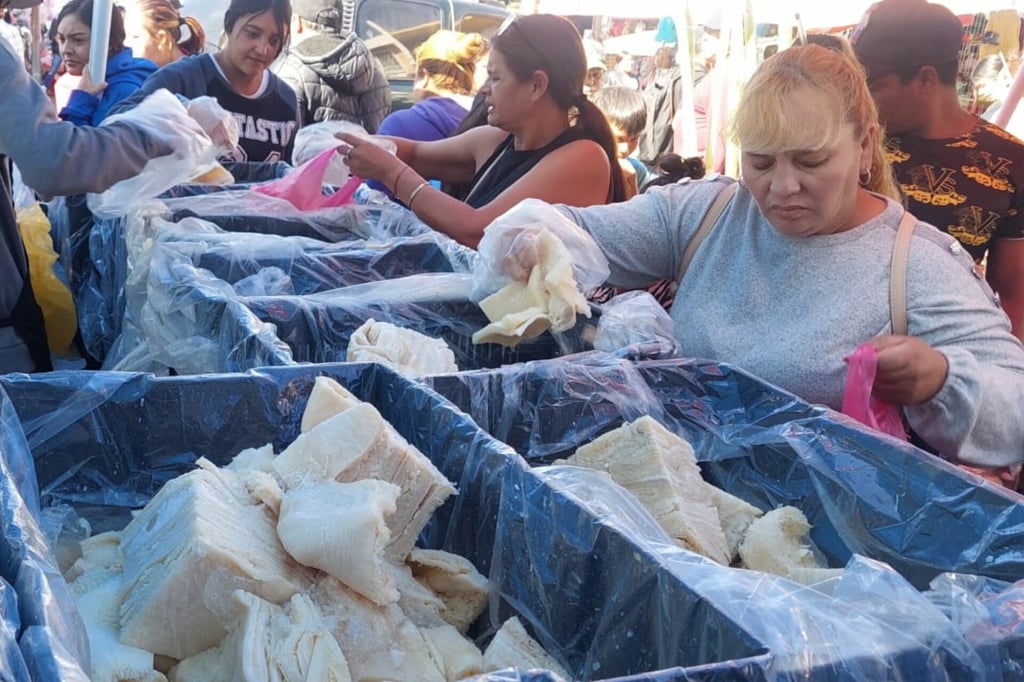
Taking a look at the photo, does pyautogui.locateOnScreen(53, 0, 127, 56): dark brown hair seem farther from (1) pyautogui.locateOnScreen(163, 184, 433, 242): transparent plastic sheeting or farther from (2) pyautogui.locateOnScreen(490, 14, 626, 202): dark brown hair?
(2) pyautogui.locateOnScreen(490, 14, 626, 202): dark brown hair

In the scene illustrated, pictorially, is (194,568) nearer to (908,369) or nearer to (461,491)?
(461,491)

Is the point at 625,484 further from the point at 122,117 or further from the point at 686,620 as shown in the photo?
the point at 122,117

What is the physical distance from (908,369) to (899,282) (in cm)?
23

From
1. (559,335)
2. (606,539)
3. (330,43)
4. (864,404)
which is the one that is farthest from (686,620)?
(330,43)

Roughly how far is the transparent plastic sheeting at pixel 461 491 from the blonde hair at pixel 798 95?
836 mm

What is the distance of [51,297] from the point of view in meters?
3.60

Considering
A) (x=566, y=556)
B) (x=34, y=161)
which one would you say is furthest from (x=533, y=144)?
(x=566, y=556)

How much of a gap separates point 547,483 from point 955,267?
1.06 meters

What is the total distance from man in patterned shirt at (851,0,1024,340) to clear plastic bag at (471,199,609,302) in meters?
1.15

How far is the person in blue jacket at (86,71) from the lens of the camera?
4.44 m

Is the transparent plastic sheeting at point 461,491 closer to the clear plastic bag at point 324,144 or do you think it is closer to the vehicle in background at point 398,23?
the clear plastic bag at point 324,144

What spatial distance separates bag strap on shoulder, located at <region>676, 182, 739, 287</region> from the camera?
7.38ft

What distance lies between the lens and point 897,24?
2.93 m

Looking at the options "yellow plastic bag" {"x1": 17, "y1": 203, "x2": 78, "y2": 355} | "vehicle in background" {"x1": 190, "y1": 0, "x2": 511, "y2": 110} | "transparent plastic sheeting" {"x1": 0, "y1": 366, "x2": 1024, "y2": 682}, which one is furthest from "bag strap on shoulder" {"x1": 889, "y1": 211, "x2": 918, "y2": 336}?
"vehicle in background" {"x1": 190, "y1": 0, "x2": 511, "y2": 110}
